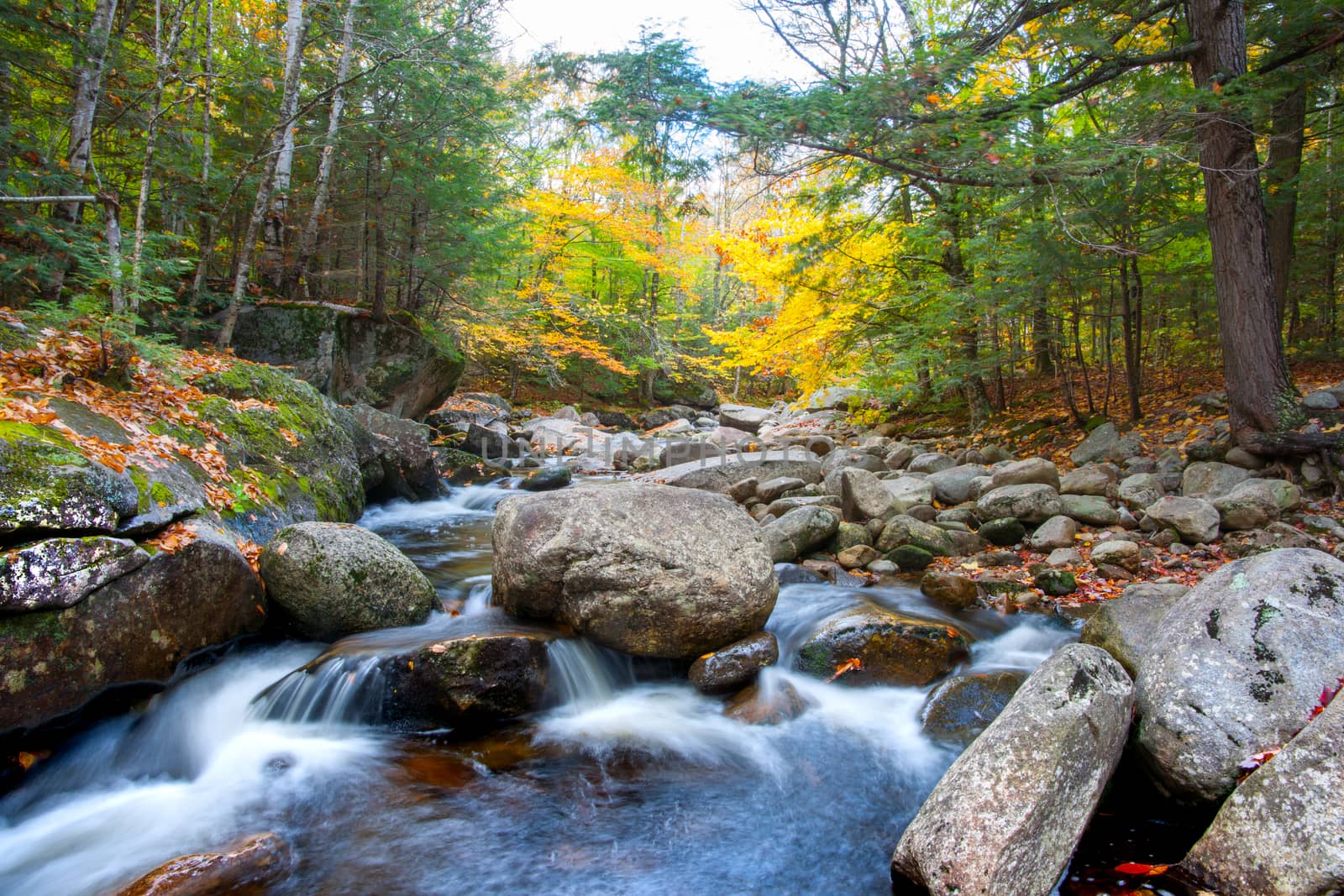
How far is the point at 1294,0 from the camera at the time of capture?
21.5ft

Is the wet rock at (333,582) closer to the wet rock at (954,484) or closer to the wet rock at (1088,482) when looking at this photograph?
the wet rock at (954,484)

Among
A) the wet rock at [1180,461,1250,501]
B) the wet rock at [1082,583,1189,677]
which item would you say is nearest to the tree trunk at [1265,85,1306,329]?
the wet rock at [1180,461,1250,501]

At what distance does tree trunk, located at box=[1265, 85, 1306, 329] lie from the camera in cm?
769

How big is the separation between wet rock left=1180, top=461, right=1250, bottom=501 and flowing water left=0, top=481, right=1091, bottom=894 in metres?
3.43

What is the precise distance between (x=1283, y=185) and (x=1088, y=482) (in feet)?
15.1

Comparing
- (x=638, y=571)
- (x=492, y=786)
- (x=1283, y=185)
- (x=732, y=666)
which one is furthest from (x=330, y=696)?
(x=1283, y=185)

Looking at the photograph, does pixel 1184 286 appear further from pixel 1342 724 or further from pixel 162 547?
pixel 162 547

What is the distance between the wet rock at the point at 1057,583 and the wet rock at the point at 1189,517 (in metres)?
1.23

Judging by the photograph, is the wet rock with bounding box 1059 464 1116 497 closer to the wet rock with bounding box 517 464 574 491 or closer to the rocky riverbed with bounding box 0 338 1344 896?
the rocky riverbed with bounding box 0 338 1344 896

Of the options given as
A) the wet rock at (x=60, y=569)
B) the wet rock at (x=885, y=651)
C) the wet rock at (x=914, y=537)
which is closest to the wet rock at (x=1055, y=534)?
the wet rock at (x=914, y=537)

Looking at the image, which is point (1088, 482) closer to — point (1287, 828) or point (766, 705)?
point (766, 705)

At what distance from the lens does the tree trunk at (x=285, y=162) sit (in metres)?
9.22

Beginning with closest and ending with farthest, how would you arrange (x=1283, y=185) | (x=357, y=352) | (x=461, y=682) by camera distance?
(x=461, y=682)
(x=1283, y=185)
(x=357, y=352)

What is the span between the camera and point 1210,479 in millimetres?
6875
